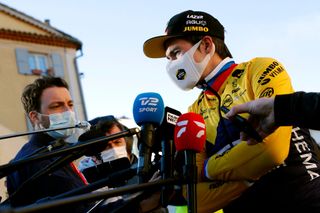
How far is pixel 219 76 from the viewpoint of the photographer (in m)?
2.28

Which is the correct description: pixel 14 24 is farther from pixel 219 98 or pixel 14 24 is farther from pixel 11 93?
pixel 219 98

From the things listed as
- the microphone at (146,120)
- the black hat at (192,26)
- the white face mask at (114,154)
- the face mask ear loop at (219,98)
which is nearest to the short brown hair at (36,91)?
the white face mask at (114,154)

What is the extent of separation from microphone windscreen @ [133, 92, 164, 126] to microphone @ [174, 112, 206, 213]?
0.33 ft

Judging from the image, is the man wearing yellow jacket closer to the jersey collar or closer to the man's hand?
the jersey collar

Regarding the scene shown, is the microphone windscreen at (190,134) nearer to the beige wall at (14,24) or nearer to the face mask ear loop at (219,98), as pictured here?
the face mask ear loop at (219,98)

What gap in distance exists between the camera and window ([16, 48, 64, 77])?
17594 mm

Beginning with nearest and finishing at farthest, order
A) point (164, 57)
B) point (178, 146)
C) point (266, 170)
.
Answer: point (178, 146) < point (266, 170) < point (164, 57)

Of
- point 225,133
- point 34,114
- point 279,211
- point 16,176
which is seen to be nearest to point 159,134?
point 225,133

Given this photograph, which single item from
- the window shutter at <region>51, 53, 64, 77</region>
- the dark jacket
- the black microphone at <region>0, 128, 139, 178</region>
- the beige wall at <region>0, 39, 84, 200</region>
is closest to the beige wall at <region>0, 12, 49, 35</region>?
the beige wall at <region>0, 39, 84, 200</region>

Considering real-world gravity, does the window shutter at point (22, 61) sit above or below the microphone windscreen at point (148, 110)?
above

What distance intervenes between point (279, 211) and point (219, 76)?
724 millimetres

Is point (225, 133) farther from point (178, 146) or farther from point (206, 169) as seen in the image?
point (178, 146)

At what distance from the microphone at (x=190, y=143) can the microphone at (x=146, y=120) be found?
0.32 feet

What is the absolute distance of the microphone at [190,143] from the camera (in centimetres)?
147
